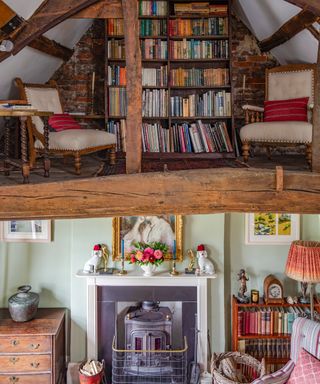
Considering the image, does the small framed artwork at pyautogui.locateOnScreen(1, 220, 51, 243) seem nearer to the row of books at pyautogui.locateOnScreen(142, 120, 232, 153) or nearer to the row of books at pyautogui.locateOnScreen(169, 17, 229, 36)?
the row of books at pyautogui.locateOnScreen(142, 120, 232, 153)

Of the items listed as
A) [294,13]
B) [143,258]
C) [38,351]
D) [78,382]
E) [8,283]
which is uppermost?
[294,13]

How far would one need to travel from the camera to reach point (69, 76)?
5.39 m

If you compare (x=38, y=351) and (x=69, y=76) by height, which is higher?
(x=69, y=76)

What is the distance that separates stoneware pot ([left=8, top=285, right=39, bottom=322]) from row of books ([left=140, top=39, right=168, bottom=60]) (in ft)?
9.02

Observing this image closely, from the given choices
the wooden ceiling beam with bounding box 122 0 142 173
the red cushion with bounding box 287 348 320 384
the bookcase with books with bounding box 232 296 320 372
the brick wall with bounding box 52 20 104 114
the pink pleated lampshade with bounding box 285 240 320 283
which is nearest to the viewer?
the wooden ceiling beam with bounding box 122 0 142 173

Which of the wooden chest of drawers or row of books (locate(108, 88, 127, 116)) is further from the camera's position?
row of books (locate(108, 88, 127, 116))

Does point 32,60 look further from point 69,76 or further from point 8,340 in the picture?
point 8,340

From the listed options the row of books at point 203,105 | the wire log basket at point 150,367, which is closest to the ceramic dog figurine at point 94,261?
the wire log basket at point 150,367

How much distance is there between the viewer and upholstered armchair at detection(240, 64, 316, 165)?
152 inches

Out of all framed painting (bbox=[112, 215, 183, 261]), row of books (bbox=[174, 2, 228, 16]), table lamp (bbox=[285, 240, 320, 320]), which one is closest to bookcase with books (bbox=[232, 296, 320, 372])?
table lamp (bbox=[285, 240, 320, 320])

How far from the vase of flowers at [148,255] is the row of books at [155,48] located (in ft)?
6.52

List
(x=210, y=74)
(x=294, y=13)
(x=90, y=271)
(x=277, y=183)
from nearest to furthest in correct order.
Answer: (x=277, y=183) → (x=294, y=13) → (x=90, y=271) → (x=210, y=74)

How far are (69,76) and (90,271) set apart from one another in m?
2.24

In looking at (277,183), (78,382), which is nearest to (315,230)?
(277,183)
